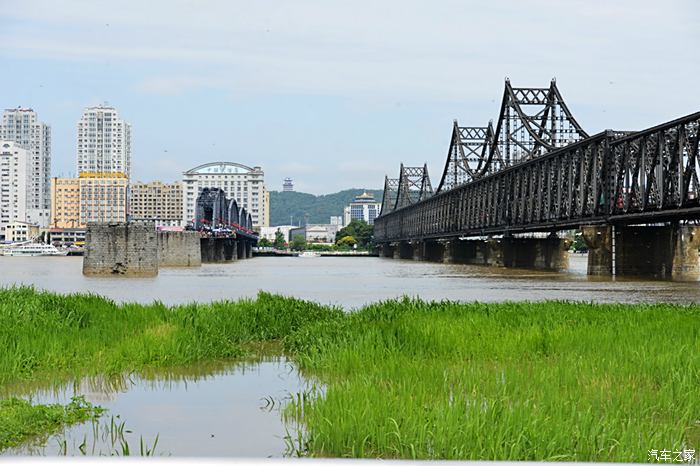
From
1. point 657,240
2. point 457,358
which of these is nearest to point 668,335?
point 457,358

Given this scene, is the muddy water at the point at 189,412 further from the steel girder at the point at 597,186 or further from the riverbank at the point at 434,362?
the steel girder at the point at 597,186

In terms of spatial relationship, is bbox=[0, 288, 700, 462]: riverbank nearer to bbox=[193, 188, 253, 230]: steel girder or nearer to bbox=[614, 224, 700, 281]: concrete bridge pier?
bbox=[614, 224, 700, 281]: concrete bridge pier

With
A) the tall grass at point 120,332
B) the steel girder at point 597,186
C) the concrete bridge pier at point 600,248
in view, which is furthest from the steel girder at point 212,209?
the tall grass at point 120,332

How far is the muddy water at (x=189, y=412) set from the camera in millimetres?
10008

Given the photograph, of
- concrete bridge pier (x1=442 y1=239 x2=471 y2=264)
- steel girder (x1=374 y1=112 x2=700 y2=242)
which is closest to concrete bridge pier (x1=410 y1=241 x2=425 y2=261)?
concrete bridge pier (x1=442 y1=239 x2=471 y2=264)

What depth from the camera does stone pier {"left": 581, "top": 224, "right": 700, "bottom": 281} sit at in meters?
56.3

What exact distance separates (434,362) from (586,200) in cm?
5661

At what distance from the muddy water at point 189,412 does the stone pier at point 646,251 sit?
147 ft

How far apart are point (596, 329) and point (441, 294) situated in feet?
84.9

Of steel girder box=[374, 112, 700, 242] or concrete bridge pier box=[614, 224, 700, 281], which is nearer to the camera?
steel girder box=[374, 112, 700, 242]

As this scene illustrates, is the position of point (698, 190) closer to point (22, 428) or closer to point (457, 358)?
point (457, 358)

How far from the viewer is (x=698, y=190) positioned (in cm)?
4919

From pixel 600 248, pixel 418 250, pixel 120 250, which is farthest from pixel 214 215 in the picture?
pixel 600 248

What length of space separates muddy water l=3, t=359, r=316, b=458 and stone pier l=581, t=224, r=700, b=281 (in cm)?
4481
